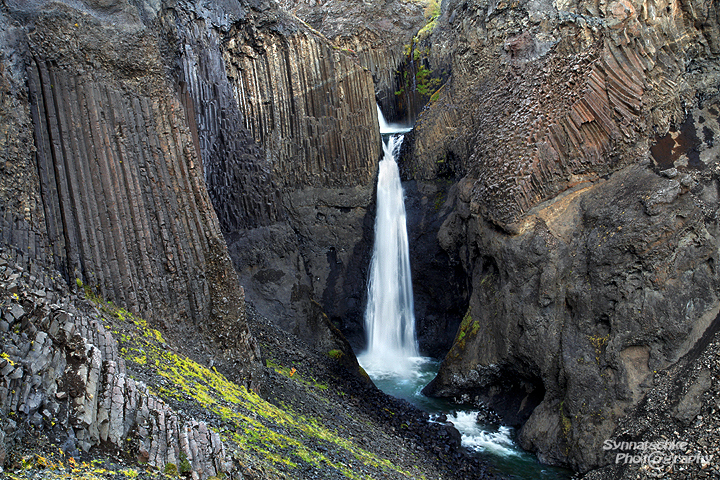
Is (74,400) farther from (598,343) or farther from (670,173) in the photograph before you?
(670,173)

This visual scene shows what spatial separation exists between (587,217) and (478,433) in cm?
601

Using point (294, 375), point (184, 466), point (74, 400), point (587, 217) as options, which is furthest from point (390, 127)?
point (74, 400)

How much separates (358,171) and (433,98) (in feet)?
12.8

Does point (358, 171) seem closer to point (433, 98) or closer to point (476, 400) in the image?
point (433, 98)

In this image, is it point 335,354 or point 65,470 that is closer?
point 65,470

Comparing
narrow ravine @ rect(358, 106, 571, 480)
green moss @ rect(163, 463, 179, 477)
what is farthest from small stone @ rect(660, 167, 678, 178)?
green moss @ rect(163, 463, 179, 477)

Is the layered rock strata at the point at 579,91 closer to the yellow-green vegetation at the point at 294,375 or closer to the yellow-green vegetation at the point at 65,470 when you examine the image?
the yellow-green vegetation at the point at 294,375

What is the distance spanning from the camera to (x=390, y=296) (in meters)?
19.2

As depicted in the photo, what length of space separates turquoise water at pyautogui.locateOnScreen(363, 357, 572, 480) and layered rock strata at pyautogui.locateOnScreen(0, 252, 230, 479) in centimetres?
775

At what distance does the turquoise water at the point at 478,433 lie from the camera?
37.3 ft

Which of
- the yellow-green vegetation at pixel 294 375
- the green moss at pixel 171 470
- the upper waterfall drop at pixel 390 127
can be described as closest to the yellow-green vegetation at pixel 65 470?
the green moss at pixel 171 470

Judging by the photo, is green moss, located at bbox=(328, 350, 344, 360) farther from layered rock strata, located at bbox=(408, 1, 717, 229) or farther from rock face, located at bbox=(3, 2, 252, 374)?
layered rock strata, located at bbox=(408, 1, 717, 229)

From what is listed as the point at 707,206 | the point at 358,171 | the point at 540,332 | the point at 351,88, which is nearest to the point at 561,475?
the point at 540,332

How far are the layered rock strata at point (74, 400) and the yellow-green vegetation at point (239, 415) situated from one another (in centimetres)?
75
